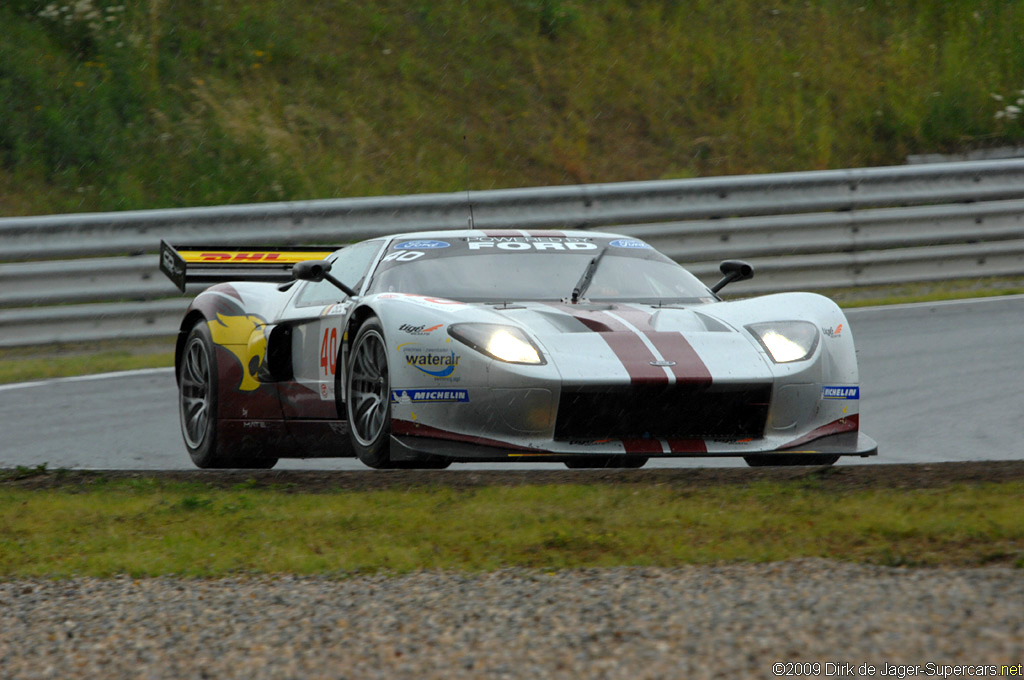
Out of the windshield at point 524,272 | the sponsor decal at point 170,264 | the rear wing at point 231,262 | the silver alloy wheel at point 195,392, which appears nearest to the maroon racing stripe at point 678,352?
the windshield at point 524,272

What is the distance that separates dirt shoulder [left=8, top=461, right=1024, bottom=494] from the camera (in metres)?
5.49

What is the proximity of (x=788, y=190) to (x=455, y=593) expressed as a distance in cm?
957

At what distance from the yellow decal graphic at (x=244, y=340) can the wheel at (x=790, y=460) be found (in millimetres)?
2530

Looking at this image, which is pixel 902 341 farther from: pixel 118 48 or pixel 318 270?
pixel 118 48

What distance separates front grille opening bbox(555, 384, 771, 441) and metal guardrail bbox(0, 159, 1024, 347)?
6321 millimetres

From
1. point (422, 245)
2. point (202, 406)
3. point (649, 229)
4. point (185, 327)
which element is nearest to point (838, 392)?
point (422, 245)

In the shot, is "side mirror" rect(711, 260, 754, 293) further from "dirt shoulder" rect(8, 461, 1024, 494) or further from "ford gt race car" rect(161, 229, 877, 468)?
"dirt shoulder" rect(8, 461, 1024, 494)

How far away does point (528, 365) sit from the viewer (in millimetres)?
5617

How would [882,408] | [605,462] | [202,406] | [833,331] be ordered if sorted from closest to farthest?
[605,462] < [833,331] < [202,406] < [882,408]

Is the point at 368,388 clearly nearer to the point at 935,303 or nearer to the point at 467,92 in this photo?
the point at 935,303

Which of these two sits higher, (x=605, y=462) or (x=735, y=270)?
(x=735, y=270)

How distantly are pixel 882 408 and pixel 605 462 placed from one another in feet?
9.11

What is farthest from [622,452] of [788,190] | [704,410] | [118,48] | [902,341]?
[118,48]

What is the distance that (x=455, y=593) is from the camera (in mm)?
3918
